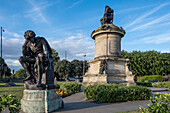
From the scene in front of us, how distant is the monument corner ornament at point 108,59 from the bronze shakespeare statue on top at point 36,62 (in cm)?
839

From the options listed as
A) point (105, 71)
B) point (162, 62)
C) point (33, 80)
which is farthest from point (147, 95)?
point (162, 62)

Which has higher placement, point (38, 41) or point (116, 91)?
point (38, 41)

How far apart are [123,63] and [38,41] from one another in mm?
10797

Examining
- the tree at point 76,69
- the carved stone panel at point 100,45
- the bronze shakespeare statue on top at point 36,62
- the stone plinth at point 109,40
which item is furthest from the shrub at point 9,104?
the tree at point 76,69

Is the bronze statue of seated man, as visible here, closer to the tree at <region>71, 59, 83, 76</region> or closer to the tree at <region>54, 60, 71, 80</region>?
the tree at <region>54, 60, 71, 80</region>

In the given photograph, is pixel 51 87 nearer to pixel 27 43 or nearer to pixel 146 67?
pixel 27 43

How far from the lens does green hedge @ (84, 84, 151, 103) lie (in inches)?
306

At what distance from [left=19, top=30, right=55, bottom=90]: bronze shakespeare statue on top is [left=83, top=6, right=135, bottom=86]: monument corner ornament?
27.5 feet

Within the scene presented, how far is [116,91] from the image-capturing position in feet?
25.9

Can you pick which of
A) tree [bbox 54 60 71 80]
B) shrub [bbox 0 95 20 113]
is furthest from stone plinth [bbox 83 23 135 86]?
tree [bbox 54 60 71 80]

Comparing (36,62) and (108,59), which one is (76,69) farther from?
(36,62)

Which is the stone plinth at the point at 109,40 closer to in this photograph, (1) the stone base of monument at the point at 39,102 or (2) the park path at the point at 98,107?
(2) the park path at the point at 98,107

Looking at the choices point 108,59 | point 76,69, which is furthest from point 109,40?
point 76,69

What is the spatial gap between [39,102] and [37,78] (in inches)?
43.7
